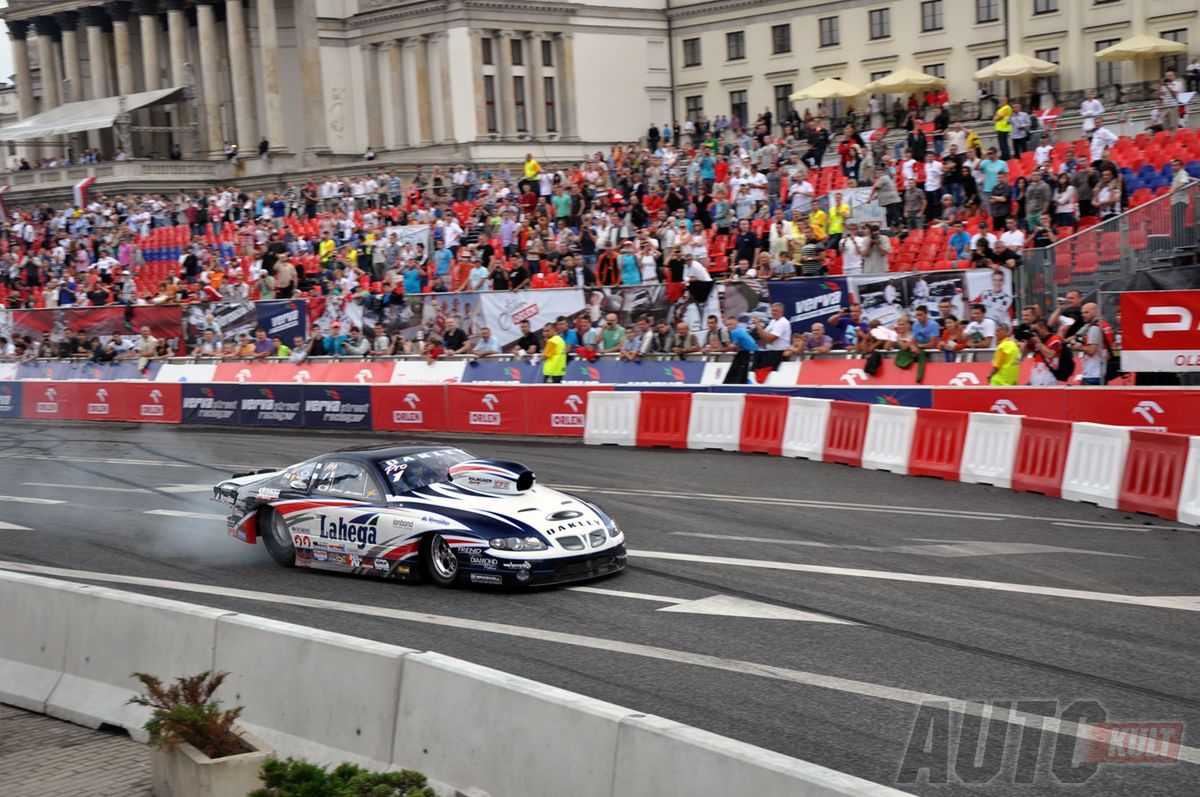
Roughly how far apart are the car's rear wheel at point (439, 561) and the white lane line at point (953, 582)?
213 cm

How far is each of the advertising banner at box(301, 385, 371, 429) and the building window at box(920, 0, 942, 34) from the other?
36.1 m

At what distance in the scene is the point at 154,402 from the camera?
33438mm

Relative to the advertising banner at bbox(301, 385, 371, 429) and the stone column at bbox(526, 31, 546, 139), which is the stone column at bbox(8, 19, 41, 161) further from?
the advertising banner at bbox(301, 385, 371, 429)

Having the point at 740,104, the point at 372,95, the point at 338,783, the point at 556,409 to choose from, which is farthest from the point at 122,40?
the point at 338,783

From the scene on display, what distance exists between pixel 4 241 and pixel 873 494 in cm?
4301

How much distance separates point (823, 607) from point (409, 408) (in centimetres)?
1699

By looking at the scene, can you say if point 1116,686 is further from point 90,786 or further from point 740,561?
point 90,786

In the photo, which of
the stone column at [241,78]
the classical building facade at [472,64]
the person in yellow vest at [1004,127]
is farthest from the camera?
the stone column at [241,78]

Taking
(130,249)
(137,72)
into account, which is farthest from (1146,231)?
(137,72)

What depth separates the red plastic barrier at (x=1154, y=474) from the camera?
52.8ft

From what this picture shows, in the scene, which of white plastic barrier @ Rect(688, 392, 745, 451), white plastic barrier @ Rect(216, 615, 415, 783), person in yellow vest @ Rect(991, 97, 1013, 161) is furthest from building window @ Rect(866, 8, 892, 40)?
white plastic barrier @ Rect(216, 615, 415, 783)

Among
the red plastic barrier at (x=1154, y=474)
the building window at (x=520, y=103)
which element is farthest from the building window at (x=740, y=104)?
the red plastic barrier at (x=1154, y=474)

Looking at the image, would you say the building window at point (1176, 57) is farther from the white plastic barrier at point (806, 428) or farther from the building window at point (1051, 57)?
the white plastic barrier at point (806, 428)

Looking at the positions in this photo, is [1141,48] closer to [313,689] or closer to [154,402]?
[154,402]
